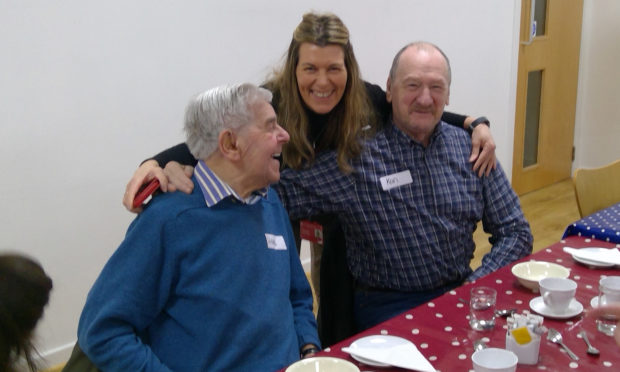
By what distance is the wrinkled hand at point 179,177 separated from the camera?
1.62 meters

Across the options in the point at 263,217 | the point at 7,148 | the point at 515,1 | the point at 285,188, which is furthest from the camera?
the point at 515,1

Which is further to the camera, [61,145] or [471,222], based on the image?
[61,145]

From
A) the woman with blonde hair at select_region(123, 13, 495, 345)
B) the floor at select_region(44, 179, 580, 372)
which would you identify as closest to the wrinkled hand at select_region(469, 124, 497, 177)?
the woman with blonde hair at select_region(123, 13, 495, 345)

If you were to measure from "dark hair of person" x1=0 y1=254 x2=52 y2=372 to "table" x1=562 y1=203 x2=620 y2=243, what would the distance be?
6.07 ft

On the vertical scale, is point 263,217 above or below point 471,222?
above

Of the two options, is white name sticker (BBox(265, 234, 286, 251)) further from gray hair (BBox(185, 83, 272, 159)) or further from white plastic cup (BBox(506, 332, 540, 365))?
white plastic cup (BBox(506, 332, 540, 365))

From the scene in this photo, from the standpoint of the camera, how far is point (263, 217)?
1721mm

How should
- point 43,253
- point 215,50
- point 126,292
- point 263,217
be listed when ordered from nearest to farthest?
1. point 126,292
2. point 263,217
3. point 43,253
4. point 215,50

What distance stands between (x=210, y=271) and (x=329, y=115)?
0.84 metres

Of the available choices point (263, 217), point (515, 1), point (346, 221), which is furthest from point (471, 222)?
point (515, 1)

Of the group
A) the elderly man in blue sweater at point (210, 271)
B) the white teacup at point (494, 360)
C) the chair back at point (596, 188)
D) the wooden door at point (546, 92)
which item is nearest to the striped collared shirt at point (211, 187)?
the elderly man in blue sweater at point (210, 271)

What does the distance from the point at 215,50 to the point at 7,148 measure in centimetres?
112

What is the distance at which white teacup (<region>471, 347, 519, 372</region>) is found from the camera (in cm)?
128

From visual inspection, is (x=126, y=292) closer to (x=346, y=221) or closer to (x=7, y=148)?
(x=346, y=221)
